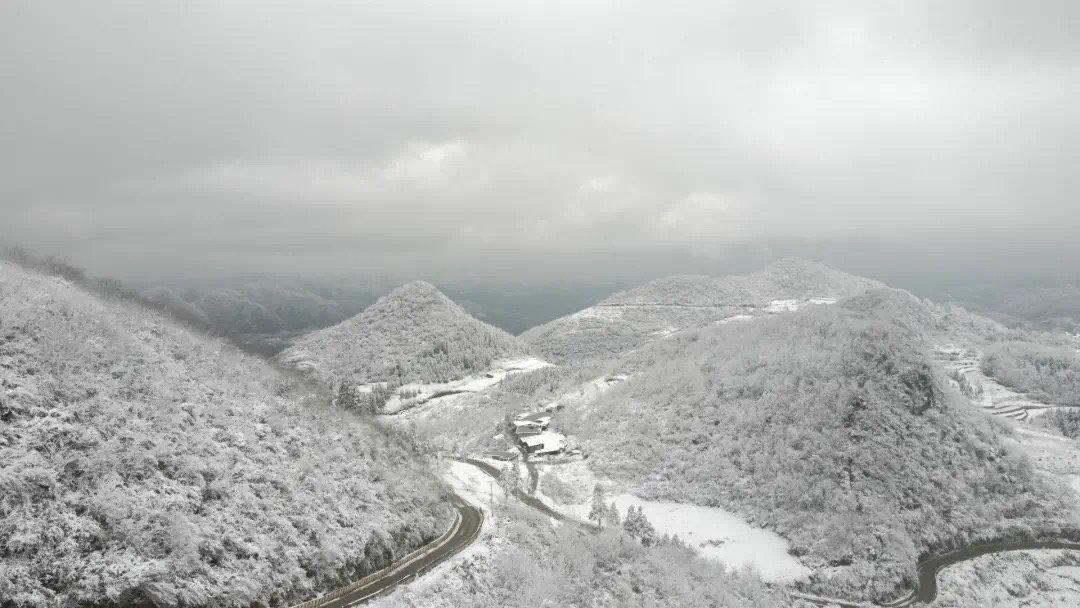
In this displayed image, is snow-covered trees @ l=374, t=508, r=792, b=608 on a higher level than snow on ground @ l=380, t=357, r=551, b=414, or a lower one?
higher

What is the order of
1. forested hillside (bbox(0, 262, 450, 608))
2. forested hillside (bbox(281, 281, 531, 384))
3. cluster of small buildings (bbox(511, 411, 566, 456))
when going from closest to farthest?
forested hillside (bbox(0, 262, 450, 608)) → cluster of small buildings (bbox(511, 411, 566, 456)) → forested hillside (bbox(281, 281, 531, 384))

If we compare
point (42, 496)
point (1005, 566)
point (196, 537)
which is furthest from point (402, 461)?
point (1005, 566)

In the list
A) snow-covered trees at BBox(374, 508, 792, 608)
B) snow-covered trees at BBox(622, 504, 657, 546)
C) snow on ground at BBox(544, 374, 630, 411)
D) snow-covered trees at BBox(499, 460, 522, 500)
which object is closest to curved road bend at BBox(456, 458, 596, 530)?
snow-covered trees at BBox(499, 460, 522, 500)

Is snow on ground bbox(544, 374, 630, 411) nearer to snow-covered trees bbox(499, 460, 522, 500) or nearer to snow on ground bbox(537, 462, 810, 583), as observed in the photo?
snow-covered trees bbox(499, 460, 522, 500)

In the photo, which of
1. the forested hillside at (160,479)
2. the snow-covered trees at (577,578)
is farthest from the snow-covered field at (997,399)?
the forested hillside at (160,479)

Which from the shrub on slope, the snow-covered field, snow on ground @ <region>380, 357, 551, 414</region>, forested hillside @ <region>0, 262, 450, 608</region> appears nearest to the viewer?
forested hillside @ <region>0, 262, 450, 608</region>

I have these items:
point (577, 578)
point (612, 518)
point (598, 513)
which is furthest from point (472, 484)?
point (577, 578)

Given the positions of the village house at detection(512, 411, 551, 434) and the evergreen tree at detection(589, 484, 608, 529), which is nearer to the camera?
the evergreen tree at detection(589, 484, 608, 529)
